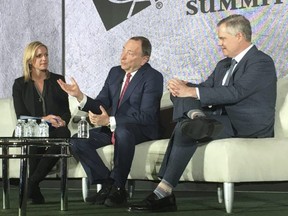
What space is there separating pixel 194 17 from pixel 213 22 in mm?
178

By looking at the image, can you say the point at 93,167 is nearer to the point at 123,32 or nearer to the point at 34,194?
the point at 34,194

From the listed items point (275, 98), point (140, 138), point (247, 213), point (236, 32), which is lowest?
point (247, 213)

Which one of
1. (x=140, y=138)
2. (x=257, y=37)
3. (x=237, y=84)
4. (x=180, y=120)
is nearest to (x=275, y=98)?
(x=237, y=84)

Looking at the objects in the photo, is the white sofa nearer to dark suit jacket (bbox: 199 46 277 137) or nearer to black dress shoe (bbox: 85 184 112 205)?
dark suit jacket (bbox: 199 46 277 137)

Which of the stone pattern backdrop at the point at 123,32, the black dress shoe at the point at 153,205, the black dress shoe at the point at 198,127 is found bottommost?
the black dress shoe at the point at 153,205

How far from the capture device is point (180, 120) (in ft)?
13.7

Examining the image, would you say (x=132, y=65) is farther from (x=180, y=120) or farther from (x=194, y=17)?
(x=194, y=17)

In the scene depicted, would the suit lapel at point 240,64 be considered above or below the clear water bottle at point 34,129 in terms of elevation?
above

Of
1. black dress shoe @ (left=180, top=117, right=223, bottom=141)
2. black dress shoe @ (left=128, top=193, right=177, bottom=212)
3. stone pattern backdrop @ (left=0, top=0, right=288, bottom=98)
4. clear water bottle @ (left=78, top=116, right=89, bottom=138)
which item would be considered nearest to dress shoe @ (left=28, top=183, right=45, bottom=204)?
clear water bottle @ (left=78, top=116, right=89, bottom=138)

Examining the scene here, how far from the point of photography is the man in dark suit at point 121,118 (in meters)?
4.41

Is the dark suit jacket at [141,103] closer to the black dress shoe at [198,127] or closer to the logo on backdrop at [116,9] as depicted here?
the black dress shoe at [198,127]

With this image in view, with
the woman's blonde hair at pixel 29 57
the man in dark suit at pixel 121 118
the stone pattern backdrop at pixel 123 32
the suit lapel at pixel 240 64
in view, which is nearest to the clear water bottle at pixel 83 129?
the man in dark suit at pixel 121 118

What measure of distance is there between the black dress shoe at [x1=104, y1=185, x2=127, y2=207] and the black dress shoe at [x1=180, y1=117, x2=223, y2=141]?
0.75m

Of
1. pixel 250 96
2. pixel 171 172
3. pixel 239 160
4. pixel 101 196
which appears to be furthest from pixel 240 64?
pixel 101 196
